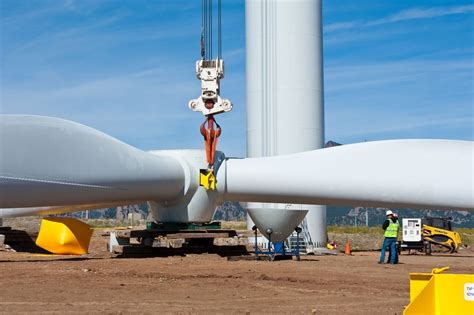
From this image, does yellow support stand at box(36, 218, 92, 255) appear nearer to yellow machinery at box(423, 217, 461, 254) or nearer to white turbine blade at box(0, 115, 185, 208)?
white turbine blade at box(0, 115, 185, 208)

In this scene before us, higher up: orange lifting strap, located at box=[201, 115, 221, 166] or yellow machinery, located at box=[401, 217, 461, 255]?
orange lifting strap, located at box=[201, 115, 221, 166]

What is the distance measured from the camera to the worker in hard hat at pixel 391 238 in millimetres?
17672

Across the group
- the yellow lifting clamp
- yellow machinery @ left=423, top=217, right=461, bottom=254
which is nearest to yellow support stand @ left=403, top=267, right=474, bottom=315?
the yellow lifting clamp

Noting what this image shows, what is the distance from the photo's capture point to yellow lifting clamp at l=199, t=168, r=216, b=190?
18578 millimetres

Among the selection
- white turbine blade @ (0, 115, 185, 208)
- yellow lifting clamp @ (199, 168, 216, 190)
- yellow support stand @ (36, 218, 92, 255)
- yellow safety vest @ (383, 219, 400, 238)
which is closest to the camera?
white turbine blade @ (0, 115, 185, 208)

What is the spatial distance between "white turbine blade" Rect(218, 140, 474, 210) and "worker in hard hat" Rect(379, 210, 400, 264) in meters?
1.38

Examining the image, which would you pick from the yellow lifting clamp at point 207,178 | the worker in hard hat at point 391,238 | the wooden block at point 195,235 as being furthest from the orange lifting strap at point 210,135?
the worker in hard hat at point 391,238

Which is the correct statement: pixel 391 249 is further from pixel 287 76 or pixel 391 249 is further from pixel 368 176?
pixel 287 76

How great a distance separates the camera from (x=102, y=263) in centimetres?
1553

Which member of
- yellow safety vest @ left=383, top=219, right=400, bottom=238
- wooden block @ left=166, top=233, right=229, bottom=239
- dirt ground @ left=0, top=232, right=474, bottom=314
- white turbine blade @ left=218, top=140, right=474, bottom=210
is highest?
white turbine blade @ left=218, top=140, right=474, bottom=210

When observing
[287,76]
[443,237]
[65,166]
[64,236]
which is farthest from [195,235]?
[443,237]

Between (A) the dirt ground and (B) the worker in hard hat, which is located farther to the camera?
(B) the worker in hard hat

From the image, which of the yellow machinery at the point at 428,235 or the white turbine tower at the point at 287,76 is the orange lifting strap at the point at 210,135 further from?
the yellow machinery at the point at 428,235

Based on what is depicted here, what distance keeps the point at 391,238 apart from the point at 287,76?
7274mm
